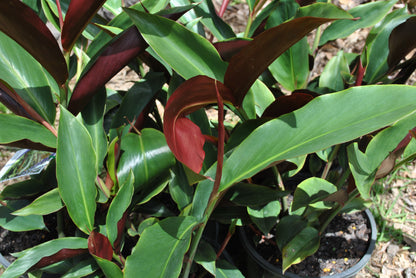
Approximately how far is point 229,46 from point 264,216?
428 mm

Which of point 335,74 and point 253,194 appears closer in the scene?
point 253,194

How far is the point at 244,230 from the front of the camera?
1138 millimetres

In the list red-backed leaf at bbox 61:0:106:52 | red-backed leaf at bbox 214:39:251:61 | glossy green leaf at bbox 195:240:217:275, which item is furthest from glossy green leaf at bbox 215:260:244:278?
red-backed leaf at bbox 61:0:106:52

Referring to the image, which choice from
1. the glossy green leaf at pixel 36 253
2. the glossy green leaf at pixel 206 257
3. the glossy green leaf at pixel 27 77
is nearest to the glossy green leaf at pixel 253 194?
the glossy green leaf at pixel 206 257

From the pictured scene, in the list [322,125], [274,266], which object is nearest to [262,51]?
[322,125]

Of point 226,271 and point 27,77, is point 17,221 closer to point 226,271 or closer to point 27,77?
point 27,77

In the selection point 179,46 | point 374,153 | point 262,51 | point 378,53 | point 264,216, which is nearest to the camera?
point 262,51

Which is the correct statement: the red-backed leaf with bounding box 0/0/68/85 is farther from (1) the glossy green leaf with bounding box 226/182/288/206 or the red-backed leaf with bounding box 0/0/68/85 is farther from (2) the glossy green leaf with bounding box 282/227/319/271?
(2) the glossy green leaf with bounding box 282/227/319/271

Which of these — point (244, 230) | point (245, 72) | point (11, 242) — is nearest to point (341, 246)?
point (244, 230)

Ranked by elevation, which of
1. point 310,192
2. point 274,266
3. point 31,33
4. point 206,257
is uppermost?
point 31,33

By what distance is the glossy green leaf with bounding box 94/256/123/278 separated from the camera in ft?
2.48

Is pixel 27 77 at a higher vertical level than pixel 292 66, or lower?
higher

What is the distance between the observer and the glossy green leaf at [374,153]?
2.64ft

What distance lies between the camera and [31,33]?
677 mm
